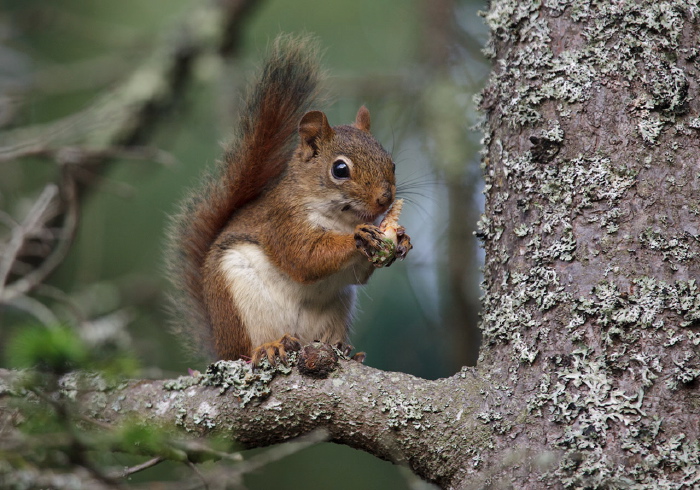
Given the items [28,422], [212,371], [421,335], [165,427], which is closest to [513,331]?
[212,371]

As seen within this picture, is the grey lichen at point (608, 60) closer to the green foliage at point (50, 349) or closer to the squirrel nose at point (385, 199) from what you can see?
the squirrel nose at point (385, 199)

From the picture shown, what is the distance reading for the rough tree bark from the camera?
1.32 metres

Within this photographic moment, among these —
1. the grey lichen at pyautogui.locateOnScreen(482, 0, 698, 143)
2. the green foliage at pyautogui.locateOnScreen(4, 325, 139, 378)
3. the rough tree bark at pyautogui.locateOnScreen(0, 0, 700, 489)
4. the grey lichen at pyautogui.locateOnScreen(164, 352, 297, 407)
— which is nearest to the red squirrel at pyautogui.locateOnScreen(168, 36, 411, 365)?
the grey lichen at pyautogui.locateOnScreen(164, 352, 297, 407)

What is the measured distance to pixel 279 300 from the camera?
7.34ft

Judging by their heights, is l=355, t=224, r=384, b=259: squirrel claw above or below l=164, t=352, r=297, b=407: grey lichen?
above

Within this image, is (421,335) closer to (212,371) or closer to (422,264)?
(422,264)

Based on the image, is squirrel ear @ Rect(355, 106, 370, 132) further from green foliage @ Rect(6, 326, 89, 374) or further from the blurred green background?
green foliage @ Rect(6, 326, 89, 374)

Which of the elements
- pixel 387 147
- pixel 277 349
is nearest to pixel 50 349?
pixel 277 349

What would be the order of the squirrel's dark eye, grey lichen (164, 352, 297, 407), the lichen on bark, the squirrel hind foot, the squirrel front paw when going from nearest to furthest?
the lichen on bark → grey lichen (164, 352, 297, 407) → the squirrel hind foot → the squirrel front paw → the squirrel's dark eye

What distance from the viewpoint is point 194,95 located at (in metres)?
3.56

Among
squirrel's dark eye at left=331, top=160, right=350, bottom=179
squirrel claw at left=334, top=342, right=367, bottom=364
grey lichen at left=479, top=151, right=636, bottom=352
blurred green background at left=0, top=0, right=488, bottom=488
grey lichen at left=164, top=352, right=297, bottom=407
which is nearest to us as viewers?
grey lichen at left=479, top=151, right=636, bottom=352

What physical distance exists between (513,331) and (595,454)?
0.99ft

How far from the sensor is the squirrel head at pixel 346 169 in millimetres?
2221

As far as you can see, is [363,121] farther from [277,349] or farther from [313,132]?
[277,349]
